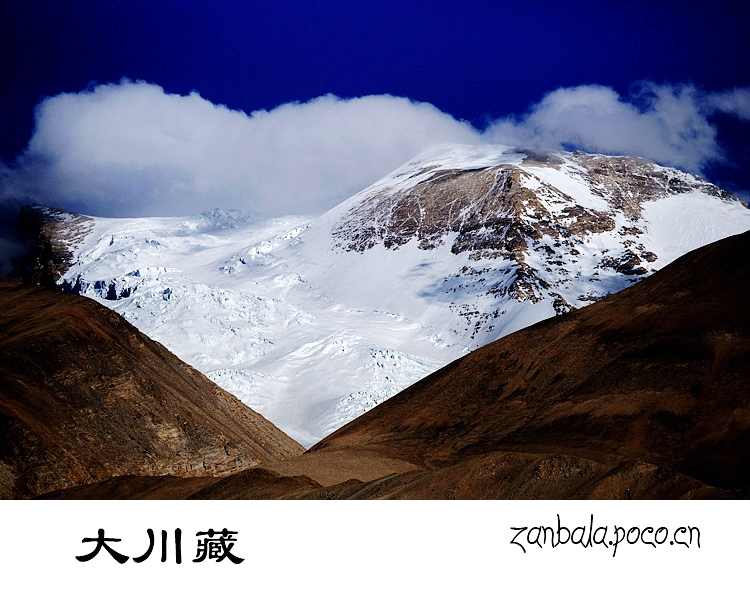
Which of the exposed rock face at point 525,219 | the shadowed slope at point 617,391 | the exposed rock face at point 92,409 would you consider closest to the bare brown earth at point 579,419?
the shadowed slope at point 617,391

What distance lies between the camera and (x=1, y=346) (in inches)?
1433

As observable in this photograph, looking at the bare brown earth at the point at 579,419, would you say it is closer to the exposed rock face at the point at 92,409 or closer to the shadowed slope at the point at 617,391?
the shadowed slope at the point at 617,391

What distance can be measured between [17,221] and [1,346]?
157 meters

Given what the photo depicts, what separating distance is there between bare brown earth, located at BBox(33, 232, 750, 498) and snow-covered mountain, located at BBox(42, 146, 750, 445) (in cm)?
4384

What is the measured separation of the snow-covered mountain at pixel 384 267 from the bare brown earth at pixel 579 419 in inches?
1726

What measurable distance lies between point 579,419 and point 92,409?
738 inches

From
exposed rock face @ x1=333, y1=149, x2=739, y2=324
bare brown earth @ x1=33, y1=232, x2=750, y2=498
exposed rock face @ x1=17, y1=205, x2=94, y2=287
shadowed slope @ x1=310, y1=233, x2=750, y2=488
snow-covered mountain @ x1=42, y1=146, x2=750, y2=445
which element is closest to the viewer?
bare brown earth @ x1=33, y1=232, x2=750, y2=498

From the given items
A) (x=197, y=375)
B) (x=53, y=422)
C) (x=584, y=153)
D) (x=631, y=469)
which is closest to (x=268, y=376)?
(x=197, y=375)

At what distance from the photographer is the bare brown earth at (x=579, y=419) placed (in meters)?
23.2

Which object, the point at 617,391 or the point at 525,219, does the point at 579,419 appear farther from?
the point at 525,219

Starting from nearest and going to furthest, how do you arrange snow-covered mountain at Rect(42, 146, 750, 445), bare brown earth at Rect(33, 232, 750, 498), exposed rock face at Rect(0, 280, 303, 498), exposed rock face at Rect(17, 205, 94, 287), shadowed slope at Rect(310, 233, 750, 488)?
bare brown earth at Rect(33, 232, 750, 498) < exposed rock face at Rect(0, 280, 303, 498) < shadowed slope at Rect(310, 233, 750, 488) < snow-covered mountain at Rect(42, 146, 750, 445) < exposed rock face at Rect(17, 205, 94, 287)

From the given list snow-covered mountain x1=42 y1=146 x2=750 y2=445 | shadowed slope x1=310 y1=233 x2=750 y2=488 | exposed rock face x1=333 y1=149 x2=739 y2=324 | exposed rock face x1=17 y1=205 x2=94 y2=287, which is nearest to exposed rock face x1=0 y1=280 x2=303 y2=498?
shadowed slope x1=310 y1=233 x2=750 y2=488

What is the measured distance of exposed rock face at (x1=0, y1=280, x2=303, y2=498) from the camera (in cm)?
3066

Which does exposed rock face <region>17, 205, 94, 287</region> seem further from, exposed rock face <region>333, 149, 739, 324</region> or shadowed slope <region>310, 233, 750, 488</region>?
shadowed slope <region>310, 233, 750, 488</region>
